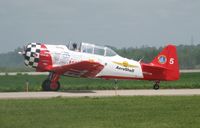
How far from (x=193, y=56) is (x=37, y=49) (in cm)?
7118

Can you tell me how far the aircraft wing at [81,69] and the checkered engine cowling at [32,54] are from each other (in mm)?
973

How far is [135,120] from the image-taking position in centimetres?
1139

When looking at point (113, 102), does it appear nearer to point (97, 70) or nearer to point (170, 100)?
point (170, 100)

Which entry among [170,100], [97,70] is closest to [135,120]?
[170,100]

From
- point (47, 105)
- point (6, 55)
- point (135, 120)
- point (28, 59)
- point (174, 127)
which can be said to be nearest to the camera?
point (174, 127)

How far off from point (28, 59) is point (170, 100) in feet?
26.6

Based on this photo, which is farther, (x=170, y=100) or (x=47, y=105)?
(x=170, y=100)

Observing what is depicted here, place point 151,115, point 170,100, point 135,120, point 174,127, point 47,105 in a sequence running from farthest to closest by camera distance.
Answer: point 170,100 < point 47,105 < point 151,115 < point 135,120 < point 174,127

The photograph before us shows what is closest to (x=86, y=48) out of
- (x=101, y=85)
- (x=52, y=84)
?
(x=52, y=84)

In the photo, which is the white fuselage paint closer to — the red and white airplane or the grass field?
the red and white airplane

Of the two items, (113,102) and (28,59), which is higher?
(28,59)

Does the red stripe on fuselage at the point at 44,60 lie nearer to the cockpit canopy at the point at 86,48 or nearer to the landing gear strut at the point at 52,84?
the landing gear strut at the point at 52,84

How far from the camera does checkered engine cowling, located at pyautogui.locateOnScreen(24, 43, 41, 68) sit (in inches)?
857

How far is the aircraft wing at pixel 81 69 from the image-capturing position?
21531 millimetres
